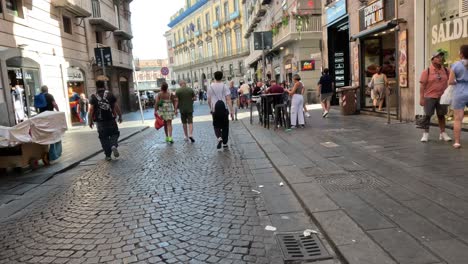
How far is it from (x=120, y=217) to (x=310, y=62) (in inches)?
Answer: 719

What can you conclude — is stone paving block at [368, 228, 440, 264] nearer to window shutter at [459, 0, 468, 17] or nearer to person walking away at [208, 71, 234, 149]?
person walking away at [208, 71, 234, 149]

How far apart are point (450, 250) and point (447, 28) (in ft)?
24.8

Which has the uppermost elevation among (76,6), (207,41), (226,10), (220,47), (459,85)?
(226,10)

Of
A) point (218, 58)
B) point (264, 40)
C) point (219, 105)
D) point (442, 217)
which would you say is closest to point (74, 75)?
point (264, 40)

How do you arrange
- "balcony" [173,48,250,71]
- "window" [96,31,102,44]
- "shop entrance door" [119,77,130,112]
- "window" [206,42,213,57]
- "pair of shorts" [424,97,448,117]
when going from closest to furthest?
1. "pair of shorts" [424,97,448,117]
2. "window" [96,31,102,44]
3. "shop entrance door" [119,77,130,112]
4. "balcony" [173,48,250,71]
5. "window" [206,42,213,57]

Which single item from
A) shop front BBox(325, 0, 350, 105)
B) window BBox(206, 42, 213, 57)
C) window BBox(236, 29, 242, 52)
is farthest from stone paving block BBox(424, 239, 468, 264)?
window BBox(206, 42, 213, 57)

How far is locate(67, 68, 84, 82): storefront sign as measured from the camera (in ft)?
60.6

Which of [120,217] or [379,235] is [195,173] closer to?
[120,217]

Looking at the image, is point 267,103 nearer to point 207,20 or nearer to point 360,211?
point 360,211

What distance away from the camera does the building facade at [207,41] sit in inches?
2188

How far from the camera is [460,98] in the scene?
20.9 feet

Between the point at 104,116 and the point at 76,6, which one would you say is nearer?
the point at 104,116

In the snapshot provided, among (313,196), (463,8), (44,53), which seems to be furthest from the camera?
(44,53)

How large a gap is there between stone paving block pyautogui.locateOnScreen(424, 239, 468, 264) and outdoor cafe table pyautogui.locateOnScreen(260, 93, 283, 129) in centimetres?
Result: 806
